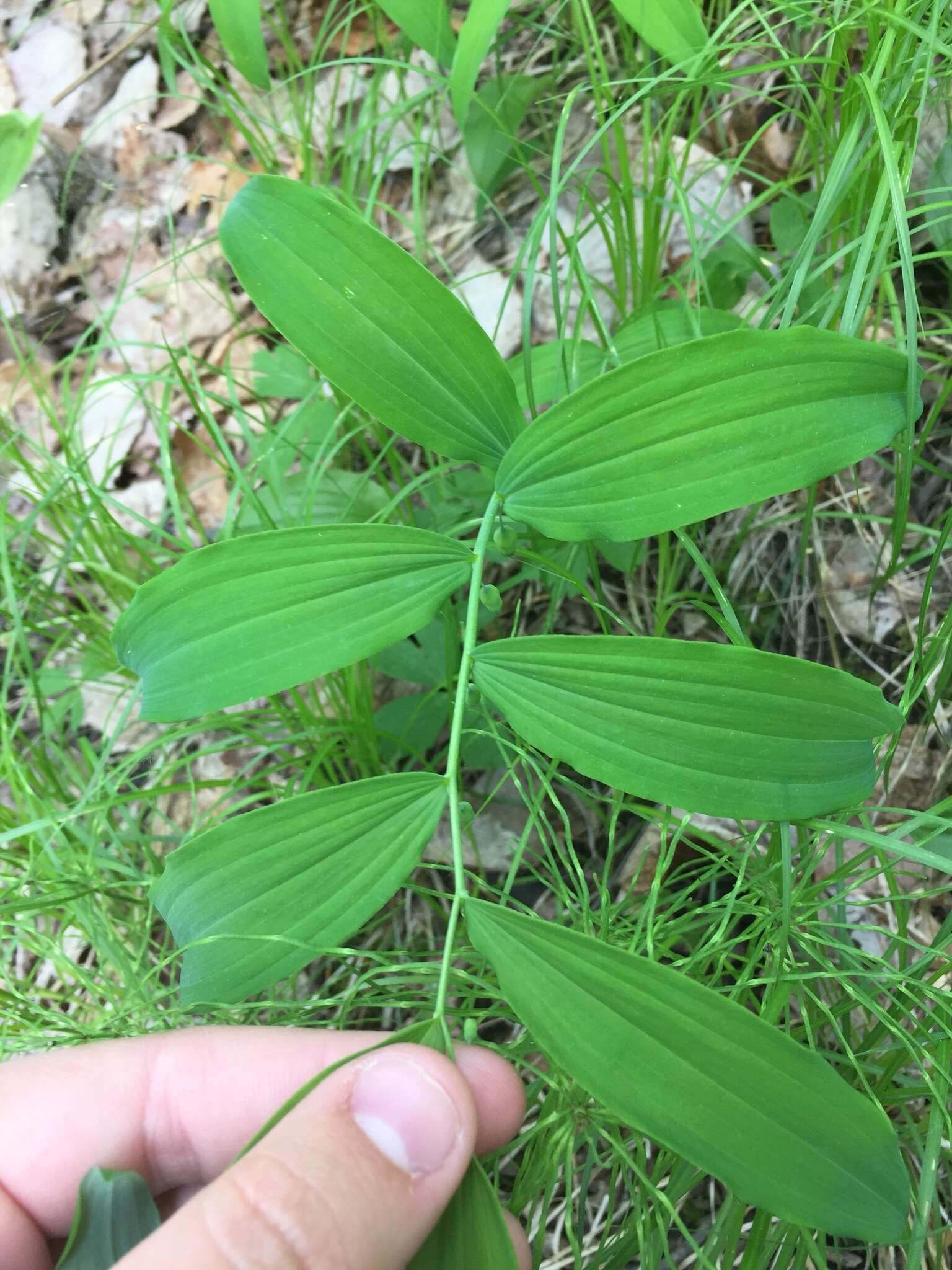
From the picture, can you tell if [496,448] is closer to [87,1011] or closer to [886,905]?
[886,905]

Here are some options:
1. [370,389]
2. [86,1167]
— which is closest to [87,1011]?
[86,1167]

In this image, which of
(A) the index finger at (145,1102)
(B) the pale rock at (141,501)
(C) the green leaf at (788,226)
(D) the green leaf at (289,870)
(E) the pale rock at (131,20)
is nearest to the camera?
(D) the green leaf at (289,870)

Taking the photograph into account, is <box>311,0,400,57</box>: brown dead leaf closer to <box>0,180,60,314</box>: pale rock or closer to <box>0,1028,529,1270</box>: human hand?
<box>0,180,60,314</box>: pale rock

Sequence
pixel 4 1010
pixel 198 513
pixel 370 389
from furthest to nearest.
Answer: pixel 198 513
pixel 4 1010
pixel 370 389

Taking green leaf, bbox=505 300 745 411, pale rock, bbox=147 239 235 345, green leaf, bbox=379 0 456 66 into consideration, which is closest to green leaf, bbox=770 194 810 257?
green leaf, bbox=505 300 745 411

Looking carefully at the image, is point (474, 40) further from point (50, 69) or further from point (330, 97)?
point (50, 69)

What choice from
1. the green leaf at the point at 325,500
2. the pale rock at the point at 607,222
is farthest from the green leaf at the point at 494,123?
the green leaf at the point at 325,500

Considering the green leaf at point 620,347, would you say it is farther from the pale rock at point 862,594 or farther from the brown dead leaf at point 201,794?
the brown dead leaf at point 201,794
